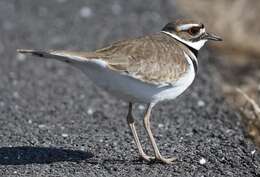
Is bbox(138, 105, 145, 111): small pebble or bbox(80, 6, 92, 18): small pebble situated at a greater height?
bbox(80, 6, 92, 18): small pebble

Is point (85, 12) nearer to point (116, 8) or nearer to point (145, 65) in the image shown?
point (116, 8)

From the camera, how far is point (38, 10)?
42.7 ft

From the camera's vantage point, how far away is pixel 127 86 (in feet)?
19.6

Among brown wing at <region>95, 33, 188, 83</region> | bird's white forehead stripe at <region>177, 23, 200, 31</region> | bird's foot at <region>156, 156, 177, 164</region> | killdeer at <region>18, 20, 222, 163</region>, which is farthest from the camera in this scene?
bird's white forehead stripe at <region>177, 23, 200, 31</region>

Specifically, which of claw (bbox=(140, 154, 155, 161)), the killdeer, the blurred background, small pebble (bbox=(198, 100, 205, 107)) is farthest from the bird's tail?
the blurred background

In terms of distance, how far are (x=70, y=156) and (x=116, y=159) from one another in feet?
1.36

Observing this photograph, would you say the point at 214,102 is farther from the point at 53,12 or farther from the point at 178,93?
the point at 53,12

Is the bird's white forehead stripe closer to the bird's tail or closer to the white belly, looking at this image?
the white belly

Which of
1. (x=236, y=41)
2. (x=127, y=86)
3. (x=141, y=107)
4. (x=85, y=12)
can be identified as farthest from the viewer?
(x=85, y=12)

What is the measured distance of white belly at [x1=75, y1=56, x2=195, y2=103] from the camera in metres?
5.88

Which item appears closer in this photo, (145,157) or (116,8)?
(145,157)

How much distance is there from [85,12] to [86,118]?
17.4ft

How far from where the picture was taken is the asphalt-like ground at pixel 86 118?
6398 mm

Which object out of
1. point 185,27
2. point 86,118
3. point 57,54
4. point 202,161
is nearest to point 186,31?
point 185,27
